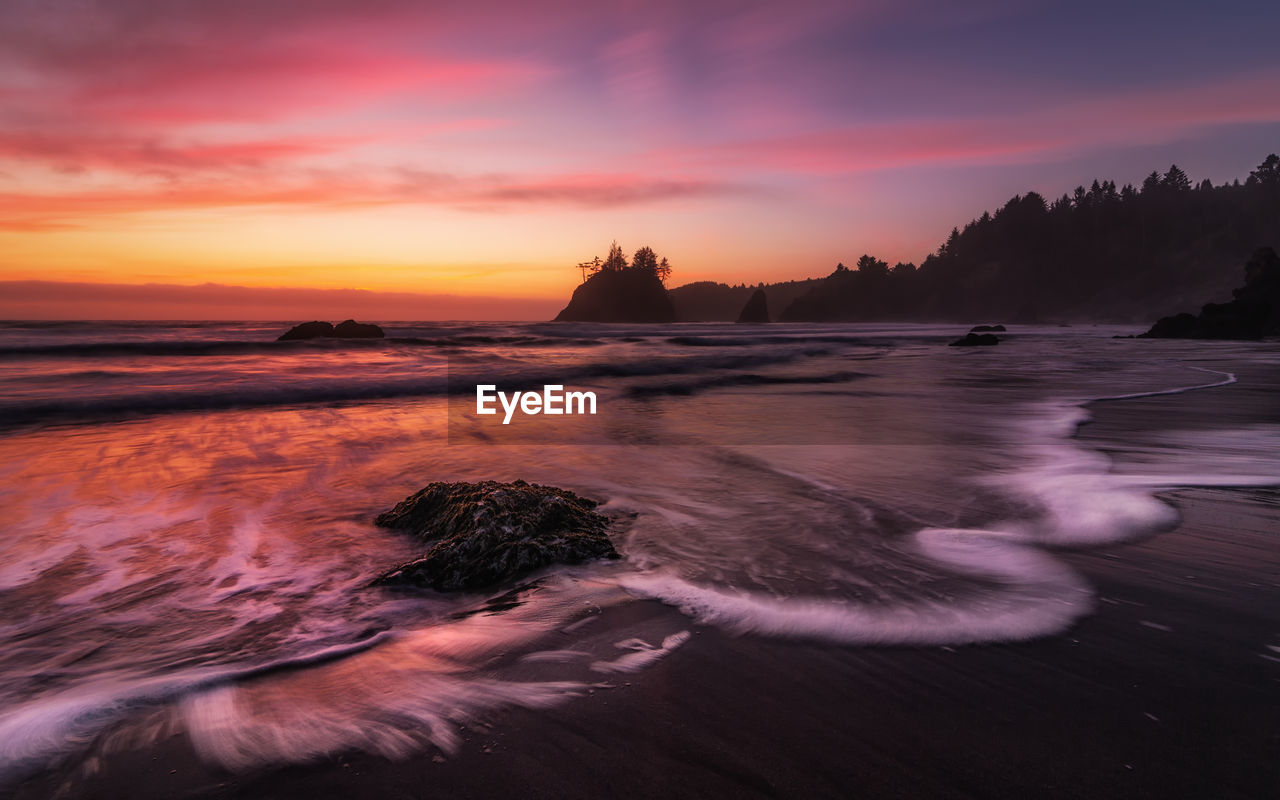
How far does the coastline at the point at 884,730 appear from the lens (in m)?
1.98

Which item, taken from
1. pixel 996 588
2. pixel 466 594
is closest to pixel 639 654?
pixel 466 594

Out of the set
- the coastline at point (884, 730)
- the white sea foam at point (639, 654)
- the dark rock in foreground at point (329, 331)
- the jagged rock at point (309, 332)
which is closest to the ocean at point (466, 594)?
the white sea foam at point (639, 654)

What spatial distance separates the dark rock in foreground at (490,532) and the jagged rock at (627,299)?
4867 inches

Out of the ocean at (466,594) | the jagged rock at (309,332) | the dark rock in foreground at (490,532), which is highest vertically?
the jagged rock at (309,332)

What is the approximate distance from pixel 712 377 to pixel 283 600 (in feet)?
58.2

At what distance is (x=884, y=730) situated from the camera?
223 centimetres

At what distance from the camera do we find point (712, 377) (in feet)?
67.6

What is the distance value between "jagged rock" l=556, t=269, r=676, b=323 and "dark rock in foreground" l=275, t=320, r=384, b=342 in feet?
301

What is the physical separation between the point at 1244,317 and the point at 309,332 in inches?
2314

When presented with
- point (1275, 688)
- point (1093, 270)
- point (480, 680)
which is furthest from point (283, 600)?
point (1093, 270)

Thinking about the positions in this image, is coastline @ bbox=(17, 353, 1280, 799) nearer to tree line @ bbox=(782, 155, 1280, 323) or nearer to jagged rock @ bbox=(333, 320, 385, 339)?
jagged rock @ bbox=(333, 320, 385, 339)

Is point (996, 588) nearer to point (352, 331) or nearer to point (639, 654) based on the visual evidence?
point (639, 654)

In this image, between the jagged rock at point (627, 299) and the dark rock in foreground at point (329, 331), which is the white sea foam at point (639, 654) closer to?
the dark rock in foreground at point (329, 331)

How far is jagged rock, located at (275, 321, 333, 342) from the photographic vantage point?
34.6m
